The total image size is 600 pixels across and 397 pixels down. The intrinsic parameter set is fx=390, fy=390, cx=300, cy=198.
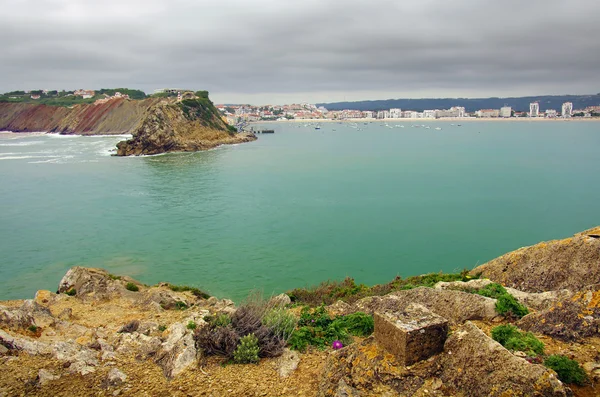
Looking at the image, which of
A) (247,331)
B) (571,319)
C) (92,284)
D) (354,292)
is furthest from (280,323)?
(92,284)

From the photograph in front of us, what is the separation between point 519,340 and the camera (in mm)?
4699

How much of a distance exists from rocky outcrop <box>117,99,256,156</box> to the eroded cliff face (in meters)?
27.3

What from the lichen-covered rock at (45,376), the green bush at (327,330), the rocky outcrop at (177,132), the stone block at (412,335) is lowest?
the green bush at (327,330)

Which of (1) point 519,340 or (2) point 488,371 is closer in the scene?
(2) point 488,371

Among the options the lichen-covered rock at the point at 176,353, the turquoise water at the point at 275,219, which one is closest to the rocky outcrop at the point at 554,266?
the lichen-covered rock at the point at 176,353

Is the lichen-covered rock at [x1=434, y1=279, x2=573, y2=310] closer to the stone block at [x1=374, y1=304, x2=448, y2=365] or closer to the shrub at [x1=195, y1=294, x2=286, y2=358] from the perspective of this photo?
the stone block at [x1=374, y1=304, x2=448, y2=365]

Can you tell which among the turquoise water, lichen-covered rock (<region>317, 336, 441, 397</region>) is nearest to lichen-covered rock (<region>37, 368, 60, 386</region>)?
lichen-covered rock (<region>317, 336, 441, 397</region>)

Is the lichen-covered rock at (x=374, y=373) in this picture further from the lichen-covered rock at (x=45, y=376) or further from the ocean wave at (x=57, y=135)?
the ocean wave at (x=57, y=135)

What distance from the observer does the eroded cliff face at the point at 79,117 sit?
369 feet

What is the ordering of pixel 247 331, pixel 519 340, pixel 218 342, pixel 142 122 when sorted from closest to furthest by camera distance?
pixel 519 340 < pixel 218 342 < pixel 247 331 < pixel 142 122

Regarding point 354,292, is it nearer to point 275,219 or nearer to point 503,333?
point 503,333

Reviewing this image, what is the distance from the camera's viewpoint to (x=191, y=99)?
85.6 meters

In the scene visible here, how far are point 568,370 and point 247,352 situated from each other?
157 inches

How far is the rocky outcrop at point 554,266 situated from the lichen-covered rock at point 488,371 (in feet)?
14.9
